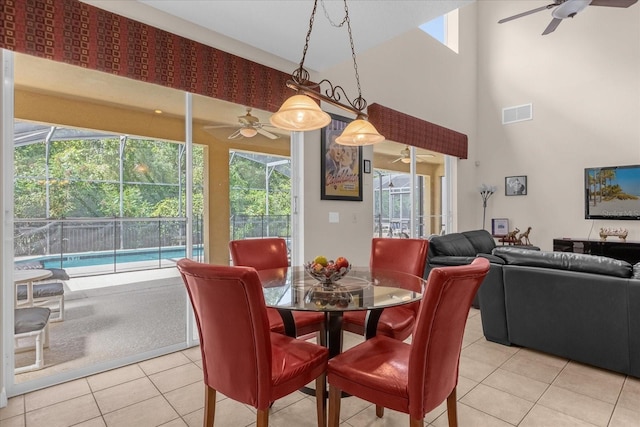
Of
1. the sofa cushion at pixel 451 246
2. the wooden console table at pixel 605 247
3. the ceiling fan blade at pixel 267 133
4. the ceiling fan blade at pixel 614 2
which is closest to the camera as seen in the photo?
the ceiling fan blade at pixel 614 2

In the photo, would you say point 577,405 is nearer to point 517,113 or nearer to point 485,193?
point 485,193

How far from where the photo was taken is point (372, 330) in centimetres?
204

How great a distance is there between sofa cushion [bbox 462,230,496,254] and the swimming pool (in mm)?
3577

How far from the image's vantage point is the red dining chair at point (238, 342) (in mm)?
1294

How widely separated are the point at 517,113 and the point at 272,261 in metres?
5.79

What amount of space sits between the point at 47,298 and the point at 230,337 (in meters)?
2.08

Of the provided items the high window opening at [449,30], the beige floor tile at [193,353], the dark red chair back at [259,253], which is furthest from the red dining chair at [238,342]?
the high window opening at [449,30]

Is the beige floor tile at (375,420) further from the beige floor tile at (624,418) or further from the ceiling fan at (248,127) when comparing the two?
the ceiling fan at (248,127)

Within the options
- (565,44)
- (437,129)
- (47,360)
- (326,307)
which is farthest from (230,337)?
(565,44)

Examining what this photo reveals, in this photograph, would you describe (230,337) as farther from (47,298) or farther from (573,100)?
(573,100)

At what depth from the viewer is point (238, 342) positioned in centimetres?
138

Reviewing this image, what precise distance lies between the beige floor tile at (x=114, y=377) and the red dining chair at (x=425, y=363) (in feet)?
5.50

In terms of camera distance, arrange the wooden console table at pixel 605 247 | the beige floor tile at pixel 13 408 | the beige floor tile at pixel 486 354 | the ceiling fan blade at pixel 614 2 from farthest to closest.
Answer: the wooden console table at pixel 605 247 → the ceiling fan blade at pixel 614 2 → the beige floor tile at pixel 486 354 → the beige floor tile at pixel 13 408

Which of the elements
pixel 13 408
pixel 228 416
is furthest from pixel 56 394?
pixel 228 416
